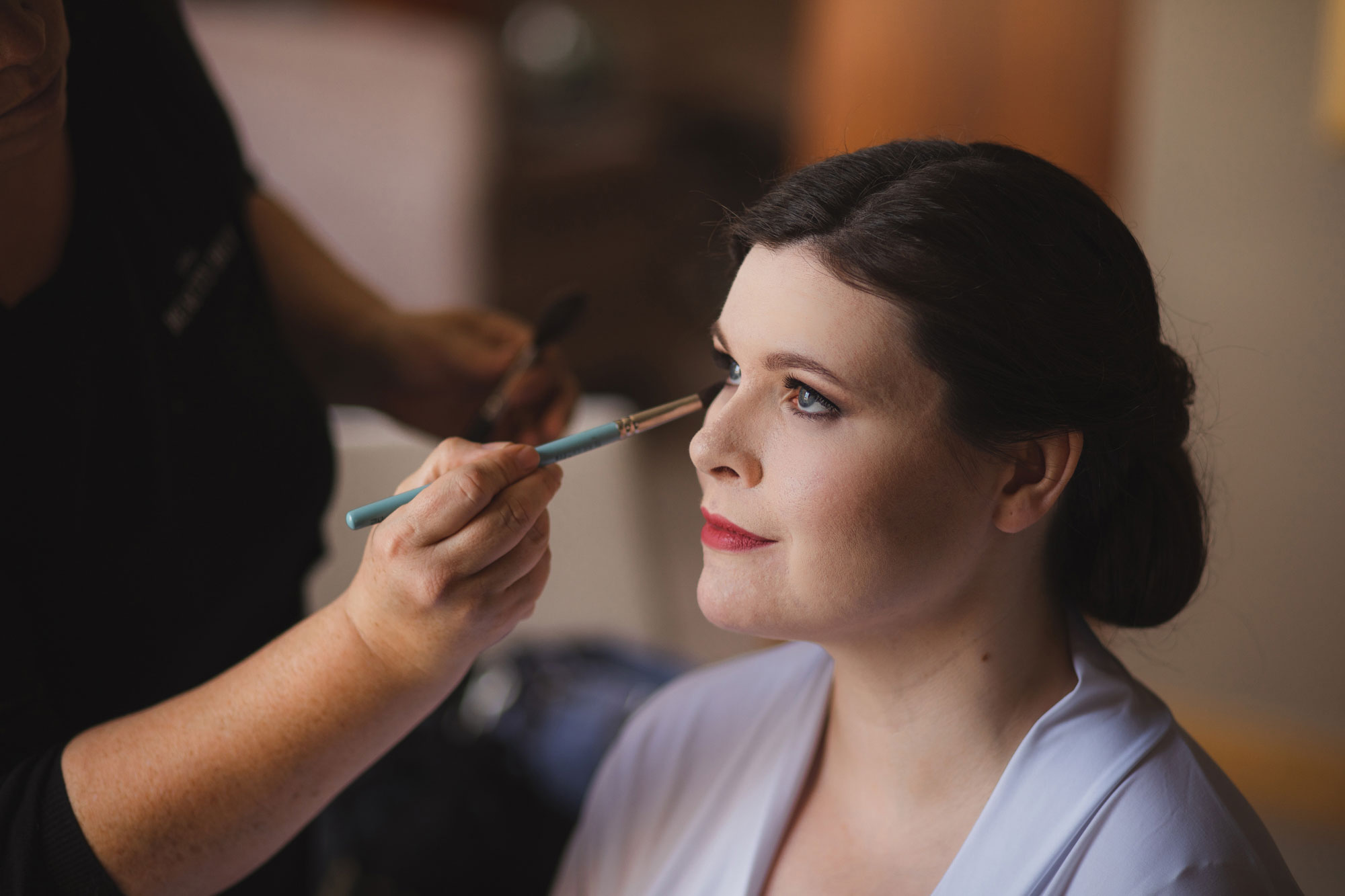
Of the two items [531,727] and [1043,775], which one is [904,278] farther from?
[531,727]

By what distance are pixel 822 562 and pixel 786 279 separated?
21 cm

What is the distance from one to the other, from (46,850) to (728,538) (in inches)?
20.7

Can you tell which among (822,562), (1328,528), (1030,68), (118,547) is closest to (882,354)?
(822,562)

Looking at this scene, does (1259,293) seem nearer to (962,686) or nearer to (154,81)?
(962,686)

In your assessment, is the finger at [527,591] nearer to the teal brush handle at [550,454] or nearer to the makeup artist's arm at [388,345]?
the teal brush handle at [550,454]

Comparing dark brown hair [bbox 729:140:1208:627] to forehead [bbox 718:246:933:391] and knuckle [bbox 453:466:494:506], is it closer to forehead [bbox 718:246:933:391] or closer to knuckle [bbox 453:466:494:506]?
forehead [bbox 718:246:933:391]

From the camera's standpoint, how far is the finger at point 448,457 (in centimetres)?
73

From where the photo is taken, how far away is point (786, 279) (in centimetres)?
72

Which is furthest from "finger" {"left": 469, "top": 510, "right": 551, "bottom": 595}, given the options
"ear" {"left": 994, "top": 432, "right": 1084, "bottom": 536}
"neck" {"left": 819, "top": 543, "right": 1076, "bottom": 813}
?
"ear" {"left": 994, "top": 432, "right": 1084, "bottom": 536}

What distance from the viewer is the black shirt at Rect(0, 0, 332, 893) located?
738 mm

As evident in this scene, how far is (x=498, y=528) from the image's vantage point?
687mm

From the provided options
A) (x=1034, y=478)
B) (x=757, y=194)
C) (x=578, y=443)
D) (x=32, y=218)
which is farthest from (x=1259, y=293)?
(x=32, y=218)

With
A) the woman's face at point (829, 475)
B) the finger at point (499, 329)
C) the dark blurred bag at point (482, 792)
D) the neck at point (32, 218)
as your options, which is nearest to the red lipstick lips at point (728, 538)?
the woman's face at point (829, 475)

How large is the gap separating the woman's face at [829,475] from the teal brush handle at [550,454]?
0.25 ft
